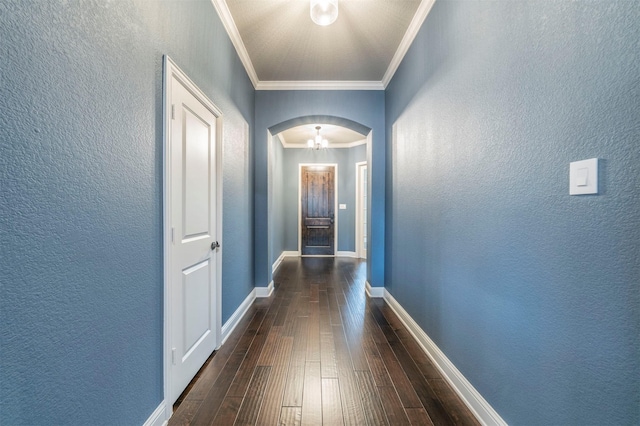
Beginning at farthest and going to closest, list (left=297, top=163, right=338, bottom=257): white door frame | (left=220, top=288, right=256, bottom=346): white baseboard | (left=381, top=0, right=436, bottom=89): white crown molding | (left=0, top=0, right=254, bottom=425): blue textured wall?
(left=297, top=163, right=338, bottom=257): white door frame → (left=220, top=288, right=256, bottom=346): white baseboard → (left=381, top=0, right=436, bottom=89): white crown molding → (left=0, top=0, right=254, bottom=425): blue textured wall

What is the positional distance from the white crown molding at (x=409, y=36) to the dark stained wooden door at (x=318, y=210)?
3476 millimetres

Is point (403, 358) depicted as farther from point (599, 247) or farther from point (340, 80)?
point (340, 80)

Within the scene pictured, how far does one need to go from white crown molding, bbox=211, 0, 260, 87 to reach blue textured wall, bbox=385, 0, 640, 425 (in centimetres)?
168

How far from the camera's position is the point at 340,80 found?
340cm

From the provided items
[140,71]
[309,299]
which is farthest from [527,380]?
[309,299]

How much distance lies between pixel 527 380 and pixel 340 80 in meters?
3.38

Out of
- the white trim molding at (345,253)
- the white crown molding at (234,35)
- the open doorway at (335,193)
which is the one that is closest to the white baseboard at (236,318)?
the white crown molding at (234,35)

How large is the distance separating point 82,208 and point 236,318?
2.01 metres

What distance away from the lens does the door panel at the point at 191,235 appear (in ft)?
5.07

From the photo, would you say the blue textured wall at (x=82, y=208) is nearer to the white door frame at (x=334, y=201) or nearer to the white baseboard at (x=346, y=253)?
the white door frame at (x=334, y=201)

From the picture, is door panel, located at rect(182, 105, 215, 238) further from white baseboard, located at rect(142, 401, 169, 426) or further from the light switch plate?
the light switch plate

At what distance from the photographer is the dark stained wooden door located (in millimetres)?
6621

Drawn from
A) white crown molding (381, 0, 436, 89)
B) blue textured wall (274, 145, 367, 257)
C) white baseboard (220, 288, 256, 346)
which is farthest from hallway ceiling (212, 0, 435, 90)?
blue textured wall (274, 145, 367, 257)

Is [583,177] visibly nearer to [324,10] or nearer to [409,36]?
[324,10]
